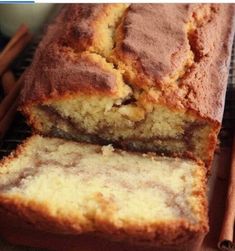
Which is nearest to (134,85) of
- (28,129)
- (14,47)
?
(28,129)

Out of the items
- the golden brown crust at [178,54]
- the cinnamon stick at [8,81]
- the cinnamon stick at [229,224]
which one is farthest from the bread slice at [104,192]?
the cinnamon stick at [8,81]

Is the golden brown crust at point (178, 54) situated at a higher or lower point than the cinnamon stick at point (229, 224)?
higher


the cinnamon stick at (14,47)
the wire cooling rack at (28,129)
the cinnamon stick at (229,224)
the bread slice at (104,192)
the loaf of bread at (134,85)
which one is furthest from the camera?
the cinnamon stick at (14,47)

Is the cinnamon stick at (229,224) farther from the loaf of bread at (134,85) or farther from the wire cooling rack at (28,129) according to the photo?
the wire cooling rack at (28,129)

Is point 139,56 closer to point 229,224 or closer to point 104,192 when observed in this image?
point 104,192

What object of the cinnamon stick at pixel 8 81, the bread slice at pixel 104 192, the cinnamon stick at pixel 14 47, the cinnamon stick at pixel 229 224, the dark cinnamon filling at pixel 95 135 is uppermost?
the cinnamon stick at pixel 14 47

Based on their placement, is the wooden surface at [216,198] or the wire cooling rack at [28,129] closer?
the wooden surface at [216,198]

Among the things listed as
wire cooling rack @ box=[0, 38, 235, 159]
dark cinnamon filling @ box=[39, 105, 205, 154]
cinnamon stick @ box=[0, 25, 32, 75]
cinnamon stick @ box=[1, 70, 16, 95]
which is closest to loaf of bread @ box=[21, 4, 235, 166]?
dark cinnamon filling @ box=[39, 105, 205, 154]

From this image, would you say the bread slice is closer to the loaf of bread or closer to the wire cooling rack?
the loaf of bread
